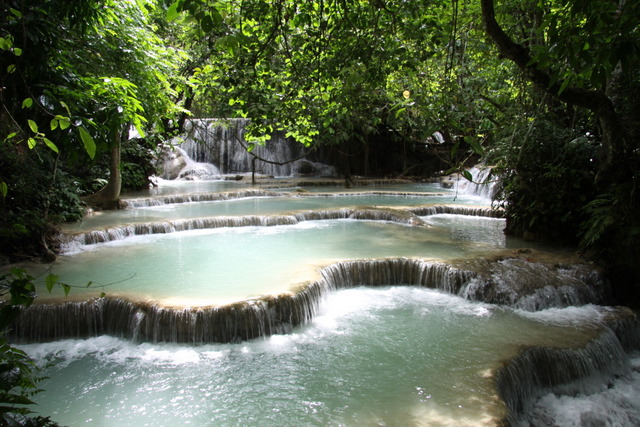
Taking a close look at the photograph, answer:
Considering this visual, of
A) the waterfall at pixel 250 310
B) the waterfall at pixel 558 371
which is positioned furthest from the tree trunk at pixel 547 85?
the waterfall at pixel 558 371

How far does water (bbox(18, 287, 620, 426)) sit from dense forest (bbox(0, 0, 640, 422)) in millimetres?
2170

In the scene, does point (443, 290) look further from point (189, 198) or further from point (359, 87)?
point (189, 198)

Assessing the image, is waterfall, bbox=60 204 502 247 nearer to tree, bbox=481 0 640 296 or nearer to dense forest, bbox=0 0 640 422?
dense forest, bbox=0 0 640 422

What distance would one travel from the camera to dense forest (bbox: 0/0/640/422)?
3094 millimetres

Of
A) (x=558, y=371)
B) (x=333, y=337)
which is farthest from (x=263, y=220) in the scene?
(x=558, y=371)

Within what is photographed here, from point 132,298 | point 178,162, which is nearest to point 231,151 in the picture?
point 178,162

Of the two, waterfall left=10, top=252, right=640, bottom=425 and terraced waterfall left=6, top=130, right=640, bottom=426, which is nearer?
terraced waterfall left=6, top=130, right=640, bottom=426

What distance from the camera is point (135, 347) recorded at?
5.32 meters

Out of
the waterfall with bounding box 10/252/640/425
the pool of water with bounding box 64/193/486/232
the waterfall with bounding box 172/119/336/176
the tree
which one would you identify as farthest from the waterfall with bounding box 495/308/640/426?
the waterfall with bounding box 172/119/336/176

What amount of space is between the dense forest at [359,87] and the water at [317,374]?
2170 millimetres

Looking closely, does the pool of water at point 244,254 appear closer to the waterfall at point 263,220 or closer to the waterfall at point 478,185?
the waterfall at point 263,220

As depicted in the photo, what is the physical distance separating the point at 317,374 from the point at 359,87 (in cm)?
308

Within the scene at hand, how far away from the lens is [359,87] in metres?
4.84

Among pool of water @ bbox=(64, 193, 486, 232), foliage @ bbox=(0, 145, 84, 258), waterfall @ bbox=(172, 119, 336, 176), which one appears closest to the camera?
foliage @ bbox=(0, 145, 84, 258)
